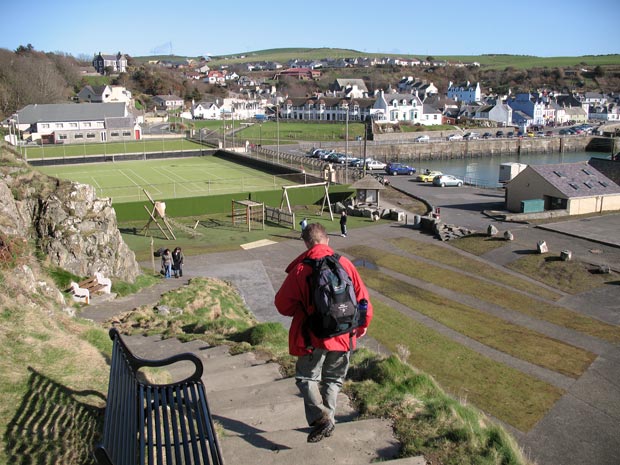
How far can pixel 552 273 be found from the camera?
22.6m

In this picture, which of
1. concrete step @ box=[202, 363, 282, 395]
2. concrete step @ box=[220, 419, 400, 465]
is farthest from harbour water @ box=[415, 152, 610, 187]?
concrete step @ box=[220, 419, 400, 465]

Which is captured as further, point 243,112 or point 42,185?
point 243,112

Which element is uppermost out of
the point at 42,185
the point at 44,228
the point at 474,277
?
the point at 42,185

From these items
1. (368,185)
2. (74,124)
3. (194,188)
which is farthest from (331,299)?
(74,124)

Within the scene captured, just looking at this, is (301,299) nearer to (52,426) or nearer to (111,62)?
(52,426)

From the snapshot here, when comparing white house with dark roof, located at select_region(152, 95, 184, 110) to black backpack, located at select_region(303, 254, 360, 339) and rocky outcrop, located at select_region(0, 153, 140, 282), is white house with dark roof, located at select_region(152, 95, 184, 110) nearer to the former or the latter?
rocky outcrop, located at select_region(0, 153, 140, 282)

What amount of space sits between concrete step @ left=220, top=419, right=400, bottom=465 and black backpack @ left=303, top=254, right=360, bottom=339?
3.12ft

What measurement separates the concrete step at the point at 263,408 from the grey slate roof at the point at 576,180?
98.2 feet

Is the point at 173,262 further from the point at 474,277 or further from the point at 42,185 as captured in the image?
the point at 474,277

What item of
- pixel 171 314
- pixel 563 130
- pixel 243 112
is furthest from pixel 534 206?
pixel 243 112

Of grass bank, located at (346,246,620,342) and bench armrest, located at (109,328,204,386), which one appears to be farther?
grass bank, located at (346,246,620,342)

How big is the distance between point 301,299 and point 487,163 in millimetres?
76825

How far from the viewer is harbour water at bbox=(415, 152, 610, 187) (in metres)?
64.7

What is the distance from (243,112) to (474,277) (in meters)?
106
